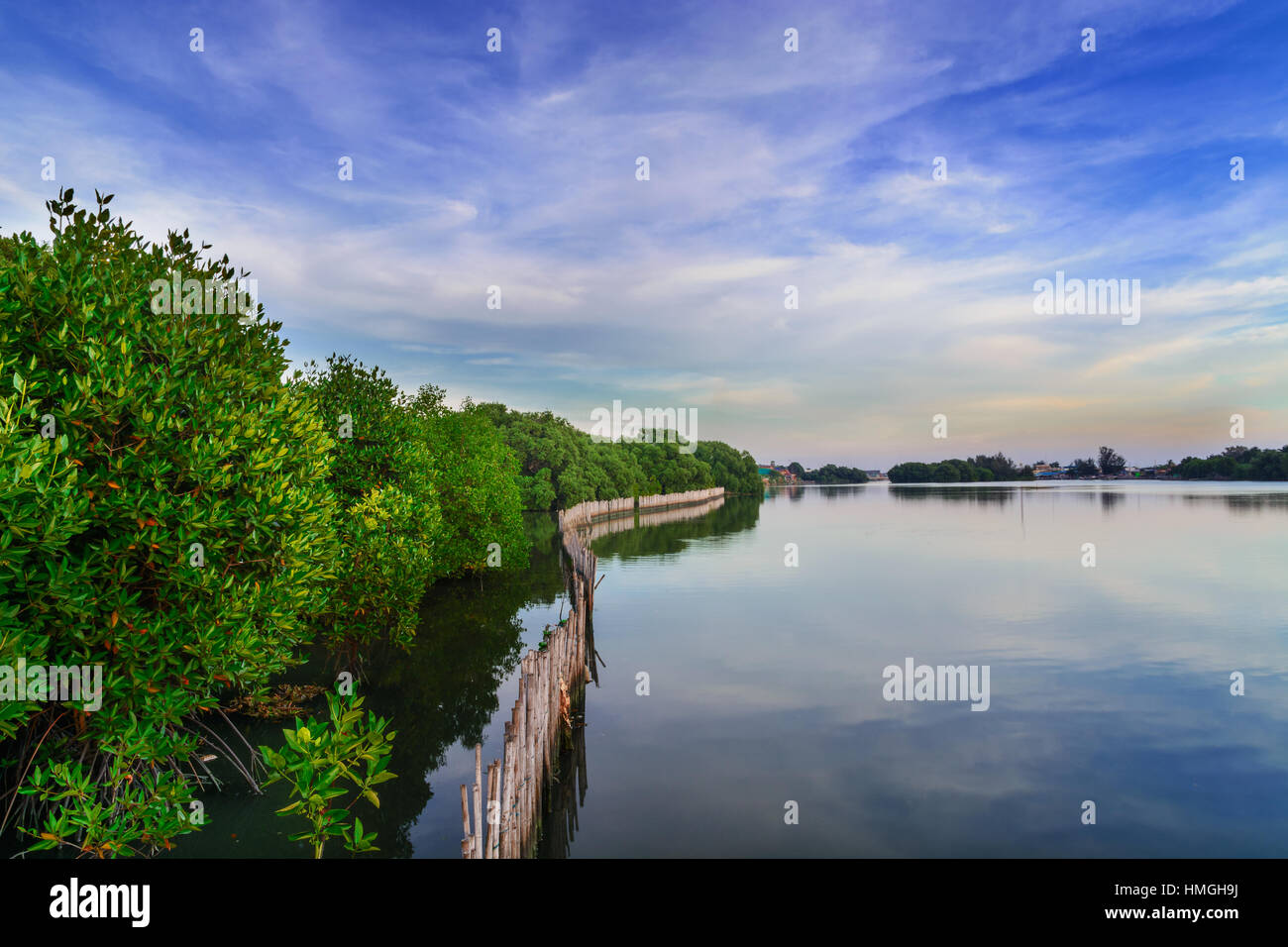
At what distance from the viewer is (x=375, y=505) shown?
668 inches

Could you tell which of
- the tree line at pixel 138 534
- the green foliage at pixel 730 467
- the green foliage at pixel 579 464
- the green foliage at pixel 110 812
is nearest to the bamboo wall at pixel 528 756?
the tree line at pixel 138 534

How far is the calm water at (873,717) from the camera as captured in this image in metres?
11.1

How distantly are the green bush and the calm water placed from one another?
3369mm

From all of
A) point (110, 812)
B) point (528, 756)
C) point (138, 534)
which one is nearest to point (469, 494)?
point (528, 756)

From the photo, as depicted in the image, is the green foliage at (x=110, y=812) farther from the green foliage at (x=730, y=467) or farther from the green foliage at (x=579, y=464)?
the green foliage at (x=730, y=467)

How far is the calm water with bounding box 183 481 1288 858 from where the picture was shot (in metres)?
11.1

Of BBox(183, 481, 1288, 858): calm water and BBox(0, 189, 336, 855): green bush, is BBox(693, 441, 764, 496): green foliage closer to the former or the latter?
BBox(183, 481, 1288, 858): calm water

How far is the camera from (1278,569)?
117ft

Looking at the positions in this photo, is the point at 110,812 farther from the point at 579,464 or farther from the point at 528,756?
the point at 579,464

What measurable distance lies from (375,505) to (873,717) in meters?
13.0

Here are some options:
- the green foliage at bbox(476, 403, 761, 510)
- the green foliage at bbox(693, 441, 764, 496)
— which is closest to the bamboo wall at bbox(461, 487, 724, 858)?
the green foliage at bbox(476, 403, 761, 510)
